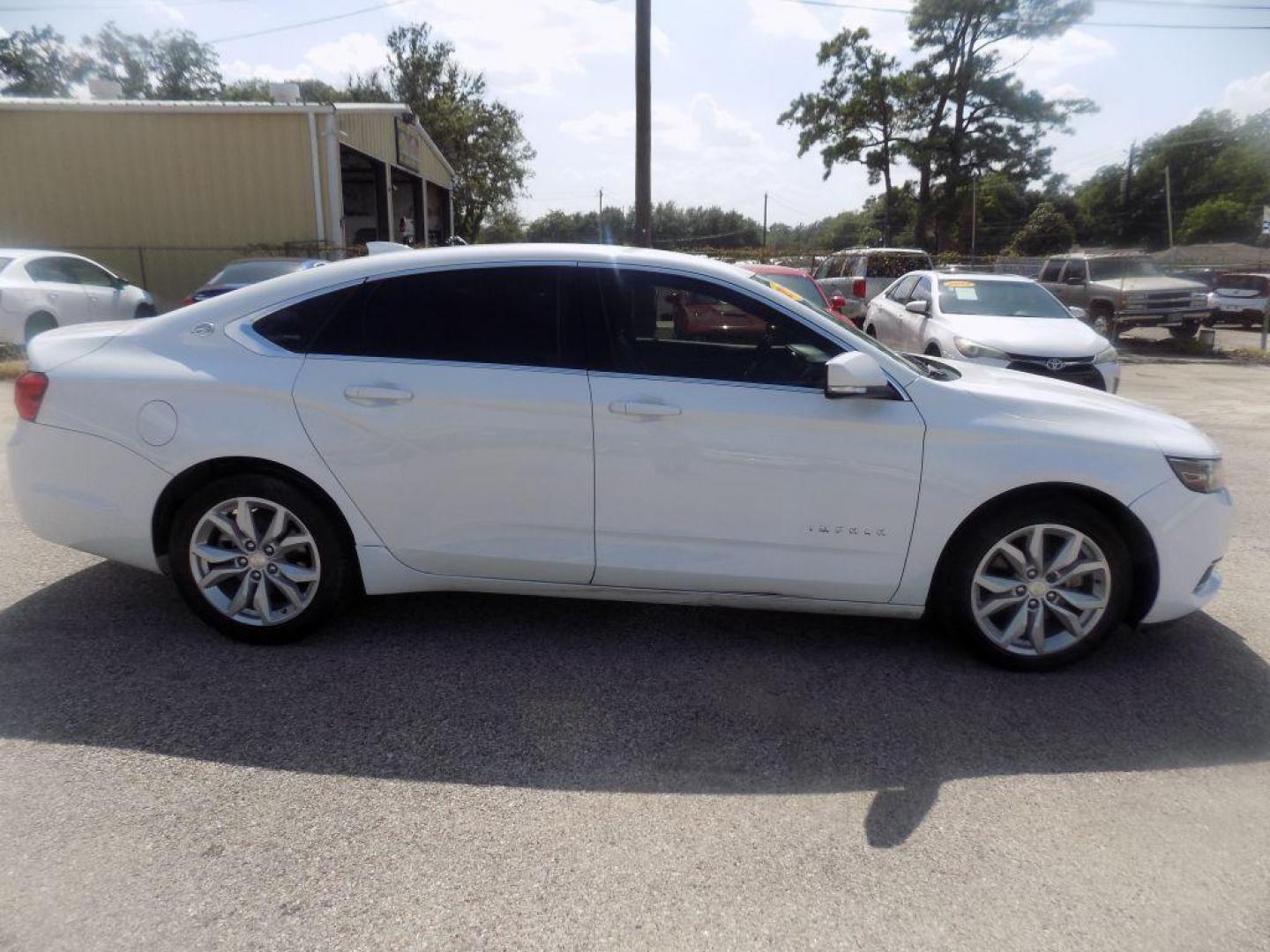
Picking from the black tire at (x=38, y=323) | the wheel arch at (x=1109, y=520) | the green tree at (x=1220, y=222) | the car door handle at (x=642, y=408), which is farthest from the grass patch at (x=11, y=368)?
the green tree at (x=1220, y=222)

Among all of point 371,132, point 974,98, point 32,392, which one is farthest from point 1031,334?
point 974,98

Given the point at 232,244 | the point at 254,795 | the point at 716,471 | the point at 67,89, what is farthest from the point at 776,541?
the point at 67,89

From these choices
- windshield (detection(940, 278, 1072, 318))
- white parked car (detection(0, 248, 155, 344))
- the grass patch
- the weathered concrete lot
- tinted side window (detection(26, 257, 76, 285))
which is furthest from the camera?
tinted side window (detection(26, 257, 76, 285))

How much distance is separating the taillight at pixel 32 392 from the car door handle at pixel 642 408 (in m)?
2.47

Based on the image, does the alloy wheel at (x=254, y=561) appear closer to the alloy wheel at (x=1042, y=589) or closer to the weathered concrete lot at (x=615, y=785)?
the weathered concrete lot at (x=615, y=785)

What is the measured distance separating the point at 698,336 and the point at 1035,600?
1813mm

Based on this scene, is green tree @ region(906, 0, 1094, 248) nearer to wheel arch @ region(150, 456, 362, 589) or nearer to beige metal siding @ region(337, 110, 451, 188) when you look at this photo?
beige metal siding @ region(337, 110, 451, 188)

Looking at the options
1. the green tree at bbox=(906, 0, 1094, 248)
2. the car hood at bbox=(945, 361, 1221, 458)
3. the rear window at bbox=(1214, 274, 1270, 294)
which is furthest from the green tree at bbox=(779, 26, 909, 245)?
the car hood at bbox=(945, 361, 1221, 458)

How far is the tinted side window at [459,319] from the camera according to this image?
392 cm

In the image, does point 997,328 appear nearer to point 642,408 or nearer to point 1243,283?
point 642,408

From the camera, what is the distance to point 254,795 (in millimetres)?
2953

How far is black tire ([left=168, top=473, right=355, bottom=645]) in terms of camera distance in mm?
3898

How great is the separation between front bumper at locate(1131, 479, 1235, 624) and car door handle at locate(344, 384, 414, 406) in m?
3.03

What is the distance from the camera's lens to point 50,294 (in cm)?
1355
